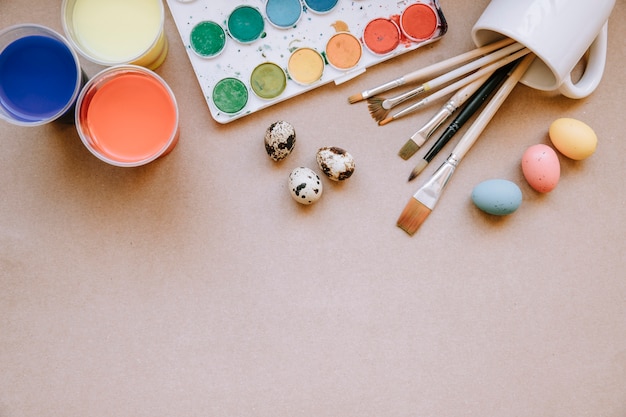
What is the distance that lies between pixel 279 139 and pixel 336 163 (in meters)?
0.09

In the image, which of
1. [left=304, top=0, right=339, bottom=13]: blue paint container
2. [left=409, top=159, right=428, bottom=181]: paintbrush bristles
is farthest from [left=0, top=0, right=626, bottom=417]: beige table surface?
[left=304, top=0, right=339, bottom=13]: blue paint container

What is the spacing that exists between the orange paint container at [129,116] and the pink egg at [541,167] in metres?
0.52

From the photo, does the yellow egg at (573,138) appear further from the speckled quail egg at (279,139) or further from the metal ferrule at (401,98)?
the speckled quail egg at (279,139)

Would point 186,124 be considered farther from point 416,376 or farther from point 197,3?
point 416,376

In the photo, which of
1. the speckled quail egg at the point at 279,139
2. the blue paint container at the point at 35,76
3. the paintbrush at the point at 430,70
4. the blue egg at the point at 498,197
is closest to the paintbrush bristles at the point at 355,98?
the paintbrush at the point at 430,70

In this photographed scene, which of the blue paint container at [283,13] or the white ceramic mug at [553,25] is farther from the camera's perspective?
the blue paint container at [283,13]

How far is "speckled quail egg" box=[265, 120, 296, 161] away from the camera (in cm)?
78

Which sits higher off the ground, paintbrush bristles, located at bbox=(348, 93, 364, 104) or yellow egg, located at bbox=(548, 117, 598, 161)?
yellow egg, located at bbox=(548, 117, 598, 161)

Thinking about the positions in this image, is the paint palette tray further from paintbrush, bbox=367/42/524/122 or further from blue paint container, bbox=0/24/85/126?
blue paint container, bbox=0/24/85/126

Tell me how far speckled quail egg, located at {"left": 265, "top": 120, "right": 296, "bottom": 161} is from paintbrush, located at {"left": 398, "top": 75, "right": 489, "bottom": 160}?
0.55 feet

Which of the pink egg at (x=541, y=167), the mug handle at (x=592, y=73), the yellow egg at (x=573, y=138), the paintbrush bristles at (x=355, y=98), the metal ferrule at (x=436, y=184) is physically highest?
the mug handle at (x=592, y=73)

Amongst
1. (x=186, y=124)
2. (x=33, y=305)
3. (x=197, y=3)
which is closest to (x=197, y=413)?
(x=33, y=305)

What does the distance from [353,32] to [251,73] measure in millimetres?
169

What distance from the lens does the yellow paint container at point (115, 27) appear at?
2.50 ft
